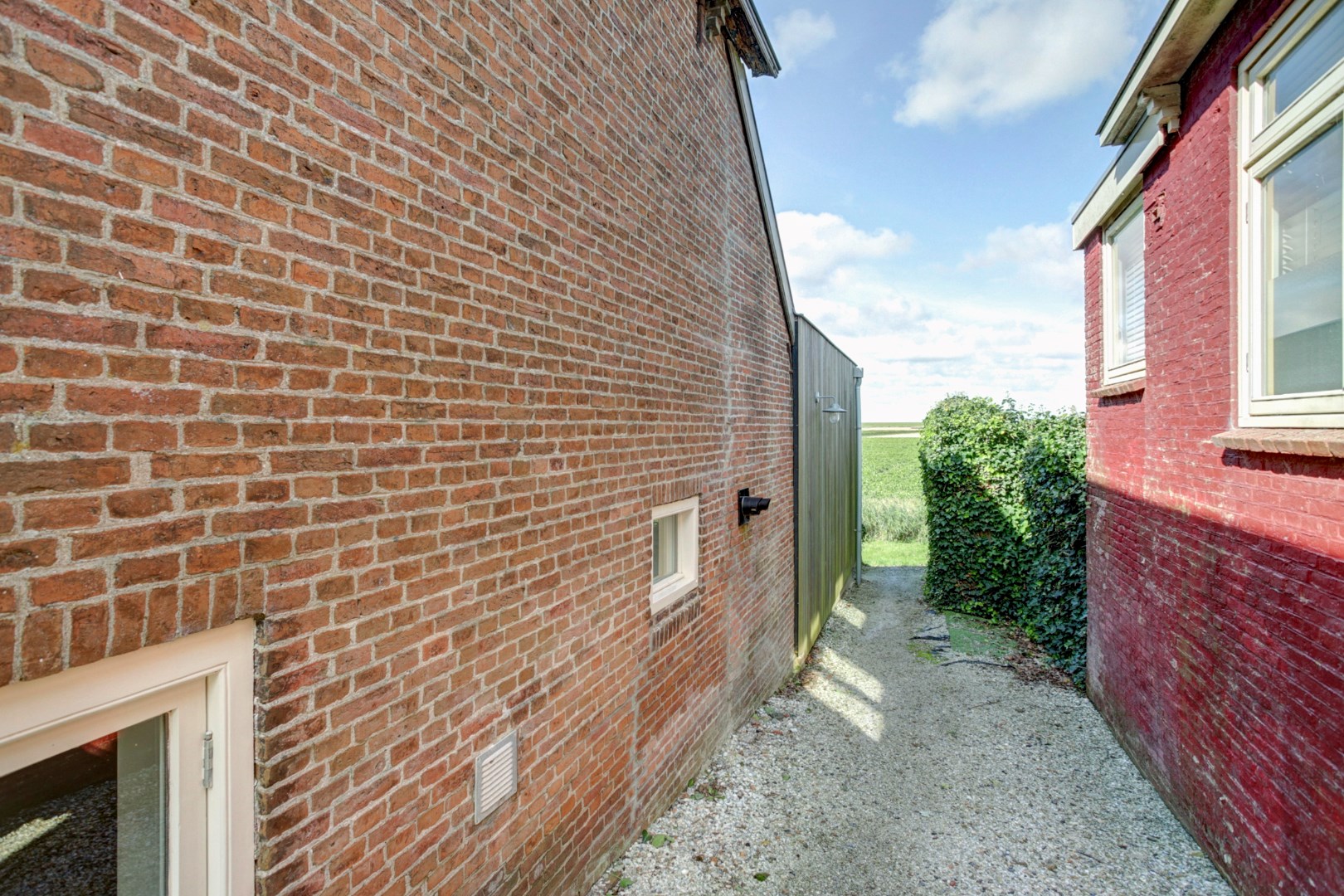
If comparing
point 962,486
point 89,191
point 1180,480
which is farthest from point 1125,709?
point 89,191

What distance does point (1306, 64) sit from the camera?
122 inches

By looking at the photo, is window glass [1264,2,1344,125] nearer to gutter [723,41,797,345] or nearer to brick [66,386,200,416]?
gutter [723,41,797,345]

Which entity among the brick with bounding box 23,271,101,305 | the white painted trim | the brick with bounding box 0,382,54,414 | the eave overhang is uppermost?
the eave overhang

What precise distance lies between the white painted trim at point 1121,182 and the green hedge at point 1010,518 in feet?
8.30

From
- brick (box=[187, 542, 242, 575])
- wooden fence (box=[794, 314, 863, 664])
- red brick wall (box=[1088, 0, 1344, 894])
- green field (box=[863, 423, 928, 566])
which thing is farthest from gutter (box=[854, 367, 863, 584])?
brick (box=[187, 542, 242, 575])

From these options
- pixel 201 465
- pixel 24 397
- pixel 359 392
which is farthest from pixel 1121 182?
pixel 24 397

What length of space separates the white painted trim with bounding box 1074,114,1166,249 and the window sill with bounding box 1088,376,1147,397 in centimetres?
161

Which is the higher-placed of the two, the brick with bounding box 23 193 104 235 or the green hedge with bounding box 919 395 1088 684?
the brick with bounding box 23 193 104 235

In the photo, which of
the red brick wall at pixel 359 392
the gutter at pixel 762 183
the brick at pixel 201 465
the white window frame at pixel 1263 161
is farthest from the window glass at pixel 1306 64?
the brick at pixel 201 465

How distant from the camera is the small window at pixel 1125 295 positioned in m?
5.46

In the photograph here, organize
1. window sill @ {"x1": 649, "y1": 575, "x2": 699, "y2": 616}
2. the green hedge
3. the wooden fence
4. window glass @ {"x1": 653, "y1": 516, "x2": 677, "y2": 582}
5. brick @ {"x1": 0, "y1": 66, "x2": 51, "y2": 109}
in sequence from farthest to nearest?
the wooden fence, the green hedge, window glass @ {"x1": 653, "y1": 516, "x2": 677, "y2": 582}, window sill @ {"x1": 649, "y1": 575, "x2": 699, "y2": 616}, brick @ {"x1": 0, "y1": 66, "x2": 51, "y2": 109}

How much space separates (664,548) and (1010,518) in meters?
6.99

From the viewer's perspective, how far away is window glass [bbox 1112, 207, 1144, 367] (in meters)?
5.46

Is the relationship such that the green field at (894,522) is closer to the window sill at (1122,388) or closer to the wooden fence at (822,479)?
the wooden fence at (822,479)
